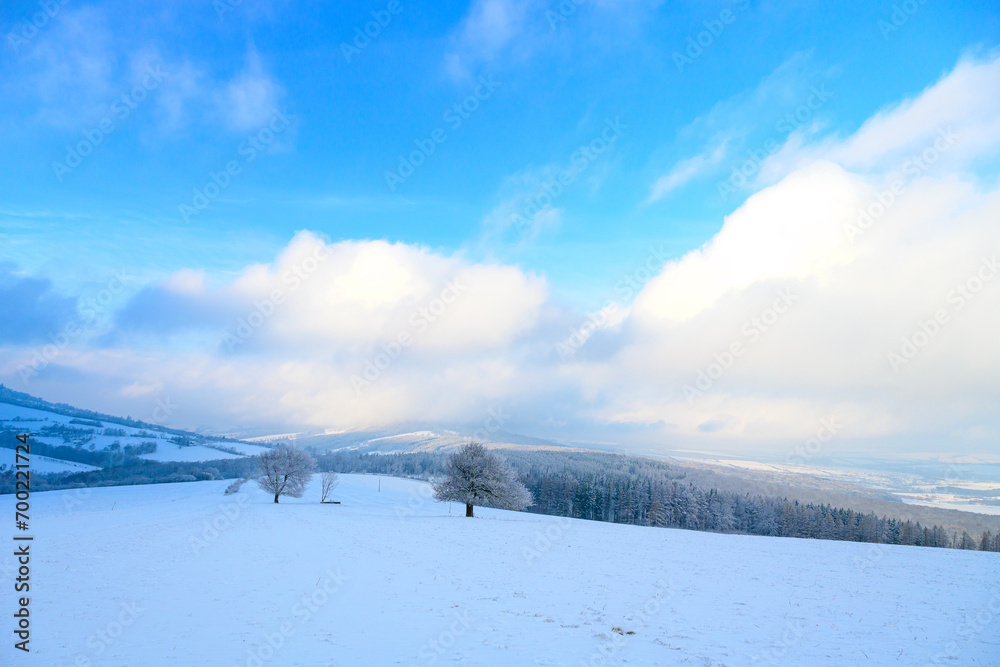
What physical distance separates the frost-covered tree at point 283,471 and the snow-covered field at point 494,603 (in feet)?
135

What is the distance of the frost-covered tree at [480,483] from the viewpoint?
52.1 m

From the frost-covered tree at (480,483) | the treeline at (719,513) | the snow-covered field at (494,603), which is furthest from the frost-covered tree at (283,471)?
the treeline at (719,513)

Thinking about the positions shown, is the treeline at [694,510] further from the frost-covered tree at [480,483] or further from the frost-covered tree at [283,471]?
the frost-covered tree at [480,483]

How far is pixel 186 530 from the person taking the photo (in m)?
35.1

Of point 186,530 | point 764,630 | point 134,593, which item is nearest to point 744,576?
point 764,630

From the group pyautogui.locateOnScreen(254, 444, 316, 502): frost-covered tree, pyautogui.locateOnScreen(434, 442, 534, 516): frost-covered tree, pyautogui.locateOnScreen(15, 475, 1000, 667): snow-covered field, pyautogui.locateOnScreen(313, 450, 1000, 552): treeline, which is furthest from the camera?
pyautogui.locateOnScreen(313, 450, 1000, 552): treeline

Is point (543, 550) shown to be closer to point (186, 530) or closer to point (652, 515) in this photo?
point (186, 530)

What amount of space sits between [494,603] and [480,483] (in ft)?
125

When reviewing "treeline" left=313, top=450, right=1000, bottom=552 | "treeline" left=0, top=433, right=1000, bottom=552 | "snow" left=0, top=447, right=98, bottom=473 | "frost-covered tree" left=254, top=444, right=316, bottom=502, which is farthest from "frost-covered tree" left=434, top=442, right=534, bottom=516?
"snow" left=0, top=447, right=98, bottom=473

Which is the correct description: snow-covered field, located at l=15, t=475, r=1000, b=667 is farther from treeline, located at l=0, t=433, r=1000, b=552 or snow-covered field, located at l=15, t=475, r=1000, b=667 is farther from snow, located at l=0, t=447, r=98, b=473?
snow, located at l=0, t=447, r=98, b=473

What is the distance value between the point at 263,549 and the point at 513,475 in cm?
3217

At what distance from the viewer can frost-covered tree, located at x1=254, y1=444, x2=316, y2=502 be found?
7088cm

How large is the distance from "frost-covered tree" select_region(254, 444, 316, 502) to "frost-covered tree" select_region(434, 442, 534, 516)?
31.9 m

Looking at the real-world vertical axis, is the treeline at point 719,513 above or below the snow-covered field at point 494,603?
below
